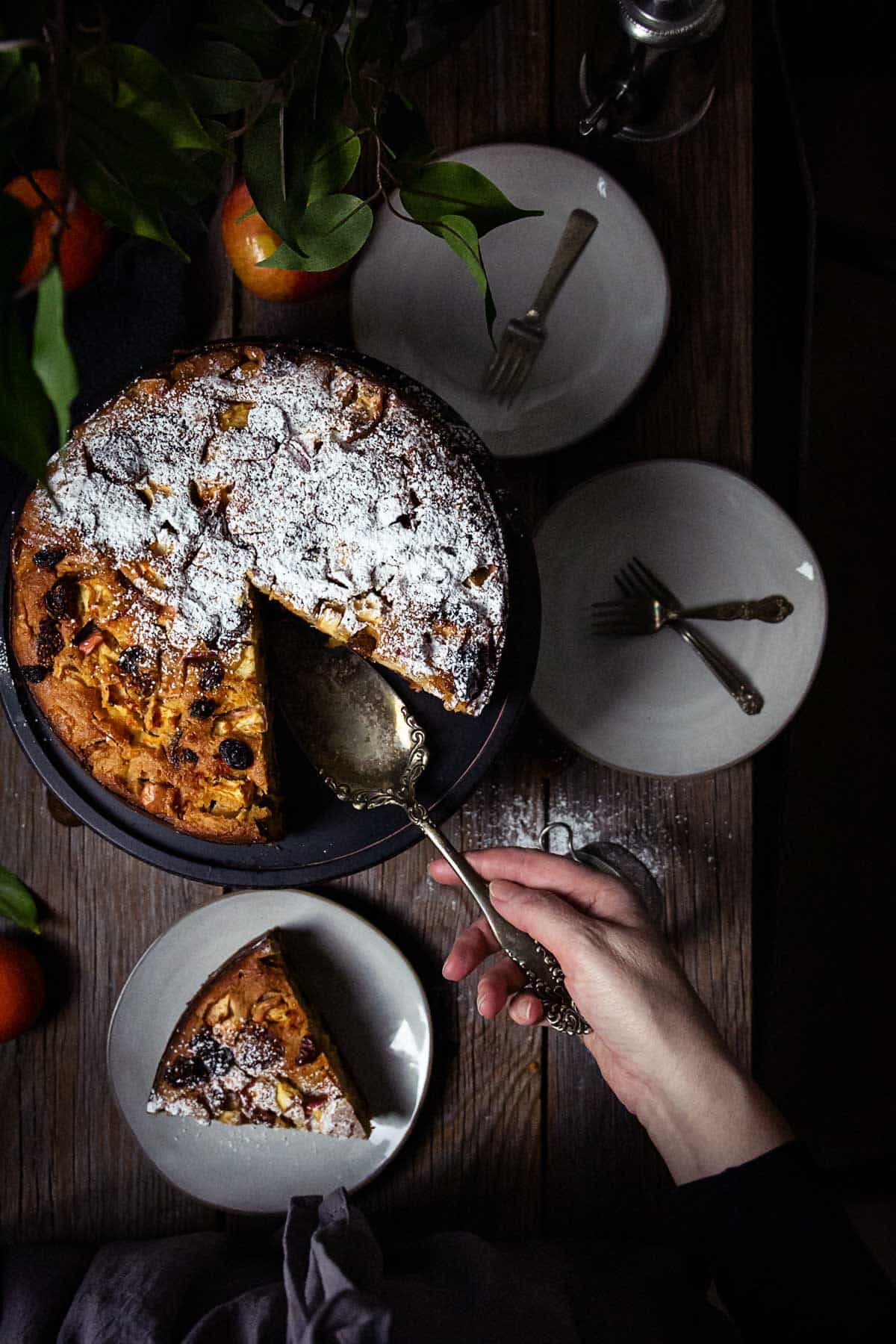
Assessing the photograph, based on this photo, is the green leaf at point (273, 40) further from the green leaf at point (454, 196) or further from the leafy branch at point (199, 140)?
the green leaf at point (454, 196)

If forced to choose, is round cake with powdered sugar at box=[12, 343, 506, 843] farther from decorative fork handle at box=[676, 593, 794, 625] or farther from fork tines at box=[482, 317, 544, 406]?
decorative fork handle at box=[676, 593, 794, 625]

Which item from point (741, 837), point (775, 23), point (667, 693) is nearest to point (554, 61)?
point (775, 23)

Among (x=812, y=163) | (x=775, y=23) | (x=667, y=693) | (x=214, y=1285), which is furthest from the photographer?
(x=812, y=163)

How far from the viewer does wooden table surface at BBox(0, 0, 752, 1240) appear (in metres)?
1.54

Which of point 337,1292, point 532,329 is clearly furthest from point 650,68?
point 337,1292

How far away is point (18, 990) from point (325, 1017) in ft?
1.49

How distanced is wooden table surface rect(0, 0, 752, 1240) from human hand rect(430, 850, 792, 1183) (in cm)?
22

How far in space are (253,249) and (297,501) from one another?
17.7 inches

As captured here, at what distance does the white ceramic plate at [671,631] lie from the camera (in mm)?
1503

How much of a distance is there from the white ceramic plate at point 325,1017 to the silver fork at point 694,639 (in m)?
0.64

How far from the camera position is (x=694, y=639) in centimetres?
151

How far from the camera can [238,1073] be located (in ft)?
4.70

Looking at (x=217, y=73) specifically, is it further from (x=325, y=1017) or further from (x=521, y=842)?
(x=325, y=1017)

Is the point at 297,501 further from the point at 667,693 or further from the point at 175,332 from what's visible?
the point at 667,693
